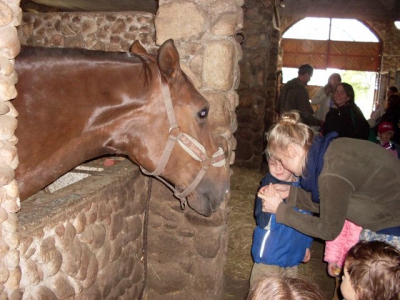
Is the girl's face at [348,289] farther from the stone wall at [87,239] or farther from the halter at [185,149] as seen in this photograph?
the stone wall at [87,239]

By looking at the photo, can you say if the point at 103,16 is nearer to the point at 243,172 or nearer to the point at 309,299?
the point at 243,172

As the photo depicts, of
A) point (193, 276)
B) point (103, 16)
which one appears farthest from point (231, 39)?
point (103, 16)

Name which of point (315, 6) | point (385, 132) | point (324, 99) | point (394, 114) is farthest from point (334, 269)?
point (315, 6)

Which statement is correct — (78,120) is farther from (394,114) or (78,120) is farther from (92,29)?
(394,114)

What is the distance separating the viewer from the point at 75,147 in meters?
1.81

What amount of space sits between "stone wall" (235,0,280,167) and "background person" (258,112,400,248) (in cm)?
547

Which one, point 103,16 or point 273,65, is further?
point 273,65

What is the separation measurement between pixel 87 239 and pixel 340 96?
152 inches

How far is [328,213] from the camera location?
6.20 feet

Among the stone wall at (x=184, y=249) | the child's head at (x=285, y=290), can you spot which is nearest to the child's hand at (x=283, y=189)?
the stone wall at (x=184, y=249)

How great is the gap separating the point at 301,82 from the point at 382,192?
453cm

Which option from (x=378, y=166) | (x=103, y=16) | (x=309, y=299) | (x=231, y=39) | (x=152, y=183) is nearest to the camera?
(x=309, y=299)

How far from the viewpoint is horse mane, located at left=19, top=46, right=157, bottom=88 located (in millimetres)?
1671

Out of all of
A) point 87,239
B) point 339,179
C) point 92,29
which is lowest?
point 87,239
